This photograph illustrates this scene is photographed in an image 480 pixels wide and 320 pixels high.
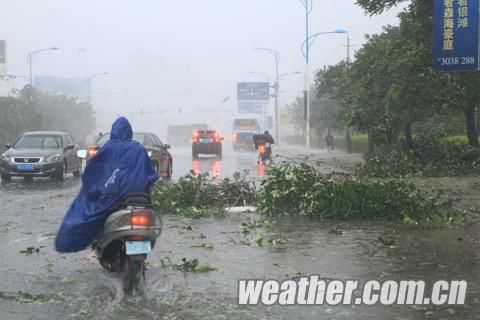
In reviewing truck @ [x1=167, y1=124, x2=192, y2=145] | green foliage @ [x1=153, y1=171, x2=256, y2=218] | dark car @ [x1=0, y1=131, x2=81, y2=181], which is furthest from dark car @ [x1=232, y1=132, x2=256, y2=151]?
green foliage @ [x1=153, y1=171, x2=256, y2=218]

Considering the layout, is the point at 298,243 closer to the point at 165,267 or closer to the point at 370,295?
the point at 165,267

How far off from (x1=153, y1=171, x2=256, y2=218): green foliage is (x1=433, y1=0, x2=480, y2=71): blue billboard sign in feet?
18.1

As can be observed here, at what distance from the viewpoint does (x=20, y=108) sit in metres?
41.2

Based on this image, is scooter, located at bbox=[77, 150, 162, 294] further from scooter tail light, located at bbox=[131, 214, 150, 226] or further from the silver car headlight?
the silver car headlight

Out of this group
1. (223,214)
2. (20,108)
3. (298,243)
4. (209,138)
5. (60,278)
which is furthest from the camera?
(20,108)

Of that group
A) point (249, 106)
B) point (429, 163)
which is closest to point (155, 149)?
point (429, 163)

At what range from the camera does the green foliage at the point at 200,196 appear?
38.1ft

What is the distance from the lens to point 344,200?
10648 mm

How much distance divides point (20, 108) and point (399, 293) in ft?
127

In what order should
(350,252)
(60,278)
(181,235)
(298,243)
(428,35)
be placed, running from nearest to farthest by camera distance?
(60,278) → (350,252) → (298,243) → (181,235) → (428,35)

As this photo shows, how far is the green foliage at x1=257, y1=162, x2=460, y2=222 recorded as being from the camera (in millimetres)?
10477

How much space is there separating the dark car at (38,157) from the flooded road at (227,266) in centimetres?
713

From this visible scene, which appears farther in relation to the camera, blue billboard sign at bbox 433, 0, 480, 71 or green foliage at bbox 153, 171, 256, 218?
blue billboard sign at bbox 433, 0, 480, 71

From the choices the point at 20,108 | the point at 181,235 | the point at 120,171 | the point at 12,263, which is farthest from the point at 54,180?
the point at 20,108
